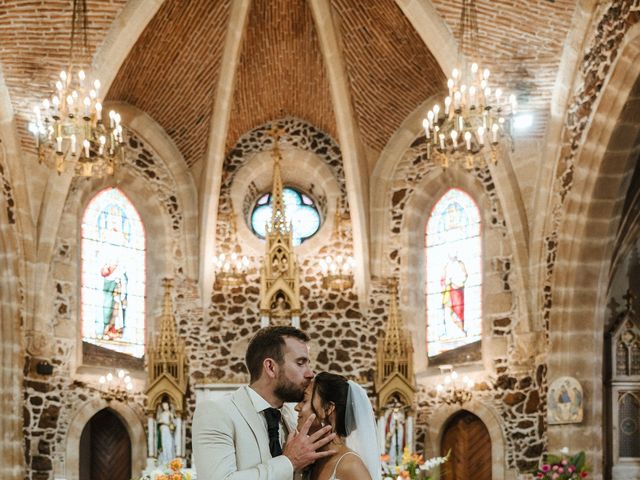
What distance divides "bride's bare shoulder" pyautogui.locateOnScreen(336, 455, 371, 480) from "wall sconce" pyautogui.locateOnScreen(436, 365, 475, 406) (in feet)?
37.2

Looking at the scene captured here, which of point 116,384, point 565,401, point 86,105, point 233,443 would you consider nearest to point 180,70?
point 116,384

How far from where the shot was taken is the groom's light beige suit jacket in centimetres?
505

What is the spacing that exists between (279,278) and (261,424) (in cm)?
1150

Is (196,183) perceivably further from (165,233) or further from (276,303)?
(276,303)

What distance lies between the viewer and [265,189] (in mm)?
18625

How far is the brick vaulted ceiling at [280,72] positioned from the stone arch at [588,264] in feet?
14.6

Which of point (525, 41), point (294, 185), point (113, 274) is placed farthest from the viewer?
point (294, 185)

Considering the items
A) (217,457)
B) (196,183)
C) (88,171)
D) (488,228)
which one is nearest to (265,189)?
(196,183)

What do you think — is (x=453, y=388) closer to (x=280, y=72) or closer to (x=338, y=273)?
(x=338, y=273)

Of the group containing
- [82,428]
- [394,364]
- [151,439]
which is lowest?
[151,439]

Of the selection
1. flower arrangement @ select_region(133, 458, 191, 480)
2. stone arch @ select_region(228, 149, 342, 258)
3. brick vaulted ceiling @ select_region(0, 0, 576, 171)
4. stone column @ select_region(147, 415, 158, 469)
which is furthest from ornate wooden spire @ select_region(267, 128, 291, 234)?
flower arrangement @ select_region(133, 458, 191, 480)

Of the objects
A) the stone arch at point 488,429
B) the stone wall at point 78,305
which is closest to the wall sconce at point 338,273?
the stone wall at point 78,305

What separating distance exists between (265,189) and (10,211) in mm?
4240

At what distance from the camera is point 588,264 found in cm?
1470
